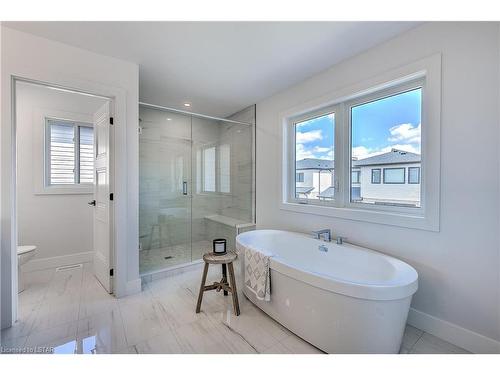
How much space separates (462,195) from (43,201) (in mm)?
4485

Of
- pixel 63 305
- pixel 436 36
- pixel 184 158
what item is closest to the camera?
pixel 436 36

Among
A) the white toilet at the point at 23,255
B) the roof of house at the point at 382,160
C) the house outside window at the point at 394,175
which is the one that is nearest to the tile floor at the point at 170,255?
the white toilet at the point at 23,255

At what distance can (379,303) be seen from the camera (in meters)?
1.27

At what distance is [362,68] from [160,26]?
183 centimetres

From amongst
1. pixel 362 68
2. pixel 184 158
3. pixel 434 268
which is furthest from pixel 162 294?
pixel 362 68

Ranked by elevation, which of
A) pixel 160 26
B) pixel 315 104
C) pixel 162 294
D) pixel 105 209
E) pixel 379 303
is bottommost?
pixel 162 294

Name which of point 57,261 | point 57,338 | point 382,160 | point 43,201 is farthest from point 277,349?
point 43,201

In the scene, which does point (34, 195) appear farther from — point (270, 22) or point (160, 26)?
point (270, 22)

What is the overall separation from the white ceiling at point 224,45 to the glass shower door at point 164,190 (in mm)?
539

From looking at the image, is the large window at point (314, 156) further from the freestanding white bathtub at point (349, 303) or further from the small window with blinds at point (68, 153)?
the small window with blinds at point (68, 153)

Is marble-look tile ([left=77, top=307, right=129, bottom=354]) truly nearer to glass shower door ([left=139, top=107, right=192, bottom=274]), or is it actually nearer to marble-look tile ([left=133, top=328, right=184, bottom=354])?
marble-look tile ([left=133, top=328, right=184, bottom=354])

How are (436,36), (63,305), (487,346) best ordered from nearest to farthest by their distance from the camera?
(487,346)
(436,36)
(63,305)

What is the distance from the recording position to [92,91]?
204 centimetres

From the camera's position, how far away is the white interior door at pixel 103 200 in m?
2.24
